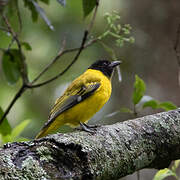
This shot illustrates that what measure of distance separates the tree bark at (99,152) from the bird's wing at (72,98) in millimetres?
1402

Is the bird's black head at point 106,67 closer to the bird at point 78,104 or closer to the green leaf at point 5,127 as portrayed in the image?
the bird at point 78,104

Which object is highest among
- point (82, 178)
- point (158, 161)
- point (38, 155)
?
point (38, 155)

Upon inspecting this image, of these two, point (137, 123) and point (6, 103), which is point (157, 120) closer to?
point (137, 123)

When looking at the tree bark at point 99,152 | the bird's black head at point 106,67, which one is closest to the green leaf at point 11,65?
the tree bark at point 99,152

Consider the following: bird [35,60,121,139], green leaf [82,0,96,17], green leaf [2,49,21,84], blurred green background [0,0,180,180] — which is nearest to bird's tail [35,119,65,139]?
bird [35,60,121,139]

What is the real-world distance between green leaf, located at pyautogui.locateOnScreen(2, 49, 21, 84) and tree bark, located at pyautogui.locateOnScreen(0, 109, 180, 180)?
1.21 meters

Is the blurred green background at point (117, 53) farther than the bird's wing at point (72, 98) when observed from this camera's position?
Yes

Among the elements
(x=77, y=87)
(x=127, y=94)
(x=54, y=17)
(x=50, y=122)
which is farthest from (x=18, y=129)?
(x=54, y=17)

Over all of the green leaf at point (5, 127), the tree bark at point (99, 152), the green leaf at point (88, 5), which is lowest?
the green leaf at point (5, 127)

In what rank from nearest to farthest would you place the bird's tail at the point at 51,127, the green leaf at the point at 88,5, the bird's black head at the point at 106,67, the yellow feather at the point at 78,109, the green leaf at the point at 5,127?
the green leaf at the point at 88,5, the green leaf at the point at 5,127, the bird's tail at the point at 51,127, the yellow feather at the point at 78,109, the bird's black head at the point at 106,67

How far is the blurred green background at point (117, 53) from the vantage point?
247 inches

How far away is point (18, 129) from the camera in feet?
11.2

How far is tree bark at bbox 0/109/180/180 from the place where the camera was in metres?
1.67

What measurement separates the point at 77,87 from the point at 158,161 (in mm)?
2014
